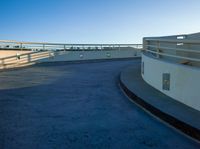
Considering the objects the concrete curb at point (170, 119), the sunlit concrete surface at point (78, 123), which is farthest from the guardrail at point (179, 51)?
the sunlit concrete surface at point (78, 123)

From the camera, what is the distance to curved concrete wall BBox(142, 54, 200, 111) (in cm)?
701

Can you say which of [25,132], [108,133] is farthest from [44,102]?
[108,133]

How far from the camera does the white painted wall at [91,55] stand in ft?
77.8

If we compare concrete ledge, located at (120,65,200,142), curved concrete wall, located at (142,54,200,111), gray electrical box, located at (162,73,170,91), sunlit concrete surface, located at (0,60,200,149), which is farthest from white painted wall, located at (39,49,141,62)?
gray electrical box, located at (162,73,170,91)

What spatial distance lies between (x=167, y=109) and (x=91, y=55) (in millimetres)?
20166

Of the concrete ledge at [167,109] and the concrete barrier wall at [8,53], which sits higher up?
the concrete barrier wall at [8,53]

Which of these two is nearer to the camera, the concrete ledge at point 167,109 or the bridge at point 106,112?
the bridge at point 106,112

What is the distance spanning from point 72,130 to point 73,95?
11.9 ft

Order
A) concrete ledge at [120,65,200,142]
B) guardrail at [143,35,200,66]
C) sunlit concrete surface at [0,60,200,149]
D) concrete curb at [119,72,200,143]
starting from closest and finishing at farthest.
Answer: sunlit concrete surface at [0,60,200,149] < concrete curb at [119,72,200,143] < concrete ledge at [120,65,200,142] < guardrail at [143,35,200,66]

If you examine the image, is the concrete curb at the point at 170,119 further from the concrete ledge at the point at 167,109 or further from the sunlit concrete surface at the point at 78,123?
the sunlit concrete surface at the point at 78,123

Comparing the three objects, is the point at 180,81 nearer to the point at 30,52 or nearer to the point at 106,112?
the point at 106,112

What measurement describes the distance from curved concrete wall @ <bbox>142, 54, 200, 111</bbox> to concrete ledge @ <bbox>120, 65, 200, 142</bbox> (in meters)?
0.16

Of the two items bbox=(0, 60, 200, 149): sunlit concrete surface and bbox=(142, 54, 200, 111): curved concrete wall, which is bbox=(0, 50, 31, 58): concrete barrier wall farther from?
bbox=(142, 54, 200, 111): curved concrete wall

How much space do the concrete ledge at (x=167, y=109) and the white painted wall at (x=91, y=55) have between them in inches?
568
